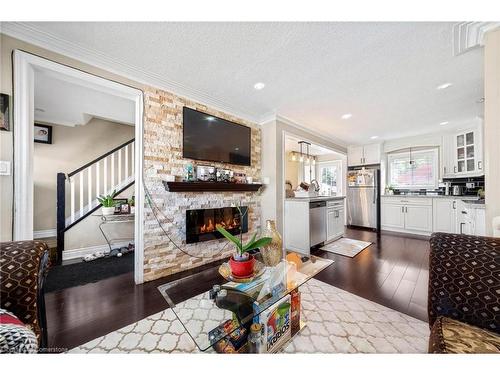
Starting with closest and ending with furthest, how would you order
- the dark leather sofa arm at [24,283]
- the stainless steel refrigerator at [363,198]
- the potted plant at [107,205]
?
1. the dark leather sofa arm at [24,283]
2. the potted plant at [107,205]
3. the stainless steel refrigerator at [363,198]

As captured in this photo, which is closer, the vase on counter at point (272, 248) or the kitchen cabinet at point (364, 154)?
the vase on counter at point (272, 248)

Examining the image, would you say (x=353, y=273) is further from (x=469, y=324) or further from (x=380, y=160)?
(x=380, y=160)

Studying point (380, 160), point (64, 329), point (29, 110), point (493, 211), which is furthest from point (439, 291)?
point (380, 160)

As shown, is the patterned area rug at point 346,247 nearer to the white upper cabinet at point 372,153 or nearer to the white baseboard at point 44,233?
the white upper cabinet at point 372,153

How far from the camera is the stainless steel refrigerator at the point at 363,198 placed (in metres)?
4.51

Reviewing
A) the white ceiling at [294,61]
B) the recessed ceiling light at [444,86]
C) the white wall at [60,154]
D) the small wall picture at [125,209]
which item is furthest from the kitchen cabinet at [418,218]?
the white wall at [60,154]

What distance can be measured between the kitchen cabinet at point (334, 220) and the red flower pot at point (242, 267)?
2563 millimetres

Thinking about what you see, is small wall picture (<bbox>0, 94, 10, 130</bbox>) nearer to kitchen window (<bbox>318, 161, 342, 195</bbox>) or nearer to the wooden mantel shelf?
the wooden mantel shelf

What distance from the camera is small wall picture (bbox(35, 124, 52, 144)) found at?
10.5 ft

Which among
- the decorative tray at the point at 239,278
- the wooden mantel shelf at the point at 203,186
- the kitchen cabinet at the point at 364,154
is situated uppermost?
the kitchen cabinet at the point at 364,154
